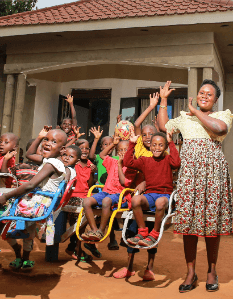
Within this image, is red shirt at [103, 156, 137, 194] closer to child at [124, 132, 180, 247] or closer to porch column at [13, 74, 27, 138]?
child at [124, 132, 180, 247]

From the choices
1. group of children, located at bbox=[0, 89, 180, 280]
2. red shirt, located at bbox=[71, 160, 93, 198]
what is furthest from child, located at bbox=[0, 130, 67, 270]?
red shirt, located at bbox=[71, 160, 93, 198]

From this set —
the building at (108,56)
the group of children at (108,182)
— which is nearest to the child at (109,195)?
the group of children at (108,182)

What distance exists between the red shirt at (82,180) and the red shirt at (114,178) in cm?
60

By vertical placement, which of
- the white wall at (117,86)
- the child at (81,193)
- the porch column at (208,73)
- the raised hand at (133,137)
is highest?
the white wall at (117,86)

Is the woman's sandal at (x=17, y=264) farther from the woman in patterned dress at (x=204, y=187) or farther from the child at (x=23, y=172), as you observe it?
the woman in patterned dress at (x=204, y=187)

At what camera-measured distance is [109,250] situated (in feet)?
18.0

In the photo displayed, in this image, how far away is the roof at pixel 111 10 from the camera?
7.59m

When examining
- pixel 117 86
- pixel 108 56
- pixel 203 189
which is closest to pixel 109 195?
pixel 203 189

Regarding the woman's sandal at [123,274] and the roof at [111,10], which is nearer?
the woman's sandal at [123,274]

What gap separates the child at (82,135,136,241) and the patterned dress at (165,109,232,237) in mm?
850

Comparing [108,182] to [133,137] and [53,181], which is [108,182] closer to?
[133,137]

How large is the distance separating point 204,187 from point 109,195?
1.25m

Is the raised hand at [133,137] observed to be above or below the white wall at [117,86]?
below

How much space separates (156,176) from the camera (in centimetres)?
388
